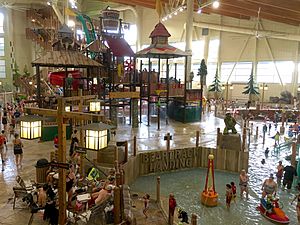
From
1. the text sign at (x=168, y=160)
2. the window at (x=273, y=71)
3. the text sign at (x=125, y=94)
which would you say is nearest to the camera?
the text sign at (x=168, y=160)

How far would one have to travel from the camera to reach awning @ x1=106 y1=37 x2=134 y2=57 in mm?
20031

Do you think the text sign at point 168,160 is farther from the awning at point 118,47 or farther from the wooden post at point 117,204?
the awning at point 118,47

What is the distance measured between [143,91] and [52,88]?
887cm

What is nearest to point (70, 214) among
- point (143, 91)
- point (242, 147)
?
point (242, 147)

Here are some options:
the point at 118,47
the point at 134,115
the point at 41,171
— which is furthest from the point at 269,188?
the point at 118,47

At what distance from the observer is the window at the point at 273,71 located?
32938 mm

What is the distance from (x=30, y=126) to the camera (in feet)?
25.4

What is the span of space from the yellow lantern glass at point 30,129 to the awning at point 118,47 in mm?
Result: 12757

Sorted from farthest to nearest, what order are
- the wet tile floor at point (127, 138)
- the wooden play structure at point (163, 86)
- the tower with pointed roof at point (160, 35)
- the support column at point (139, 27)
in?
the support column at point (139, 27), the tower with pointed roof at point (160, 35), the wooden play structure at point (163, 86), the wet tile floor at point (127, 138)

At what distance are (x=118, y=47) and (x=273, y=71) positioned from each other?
827 inches

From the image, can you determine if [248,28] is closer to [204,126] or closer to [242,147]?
[204,126]

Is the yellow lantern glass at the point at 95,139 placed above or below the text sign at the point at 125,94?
below

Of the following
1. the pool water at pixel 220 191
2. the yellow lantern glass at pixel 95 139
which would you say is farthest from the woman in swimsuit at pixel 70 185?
the pool water at pixel 220 191

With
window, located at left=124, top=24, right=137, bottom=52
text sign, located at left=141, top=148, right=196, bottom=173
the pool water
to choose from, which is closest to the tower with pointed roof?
text sign, located at left=141, top=148, right=196, bottom=173
